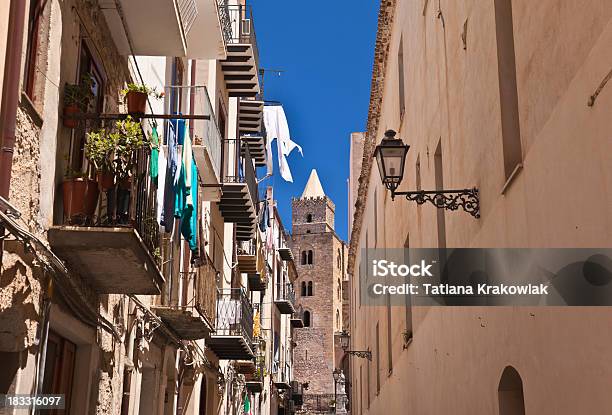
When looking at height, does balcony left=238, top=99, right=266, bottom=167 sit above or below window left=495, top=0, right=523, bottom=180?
above

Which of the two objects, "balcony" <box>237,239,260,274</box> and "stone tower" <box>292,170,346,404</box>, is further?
"stone tower" <box>292,170,346,404</box>

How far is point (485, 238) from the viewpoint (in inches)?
317

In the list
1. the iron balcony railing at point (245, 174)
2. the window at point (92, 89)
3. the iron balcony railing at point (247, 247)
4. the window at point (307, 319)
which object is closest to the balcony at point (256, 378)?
the iron balcony railing at point (247, 247)

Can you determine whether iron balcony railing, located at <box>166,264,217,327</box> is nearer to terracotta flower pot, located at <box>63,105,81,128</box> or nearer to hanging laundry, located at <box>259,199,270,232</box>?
terracotta flower pot, located at <box>63,105,81,128</box>

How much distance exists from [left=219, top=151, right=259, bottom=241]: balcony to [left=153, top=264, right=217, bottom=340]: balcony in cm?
238

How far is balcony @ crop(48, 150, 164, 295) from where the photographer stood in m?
7.69

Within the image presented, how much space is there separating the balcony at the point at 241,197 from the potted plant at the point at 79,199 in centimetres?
954

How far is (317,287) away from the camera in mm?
81938

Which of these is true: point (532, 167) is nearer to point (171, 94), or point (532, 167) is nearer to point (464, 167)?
point (464, 167)

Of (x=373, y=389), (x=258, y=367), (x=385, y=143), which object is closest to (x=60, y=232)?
(x=385, y=143)

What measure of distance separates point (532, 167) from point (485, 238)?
5.74ft

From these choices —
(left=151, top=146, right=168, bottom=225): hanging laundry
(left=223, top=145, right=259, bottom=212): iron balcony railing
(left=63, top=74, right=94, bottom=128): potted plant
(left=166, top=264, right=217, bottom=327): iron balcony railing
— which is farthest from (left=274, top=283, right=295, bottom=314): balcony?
(left=63, top=74, right=94, bottom=128): potted plant

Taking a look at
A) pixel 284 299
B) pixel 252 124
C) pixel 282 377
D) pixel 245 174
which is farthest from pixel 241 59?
pixel 282 377

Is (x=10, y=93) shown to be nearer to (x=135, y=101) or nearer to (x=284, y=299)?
(x=135, y=101)
